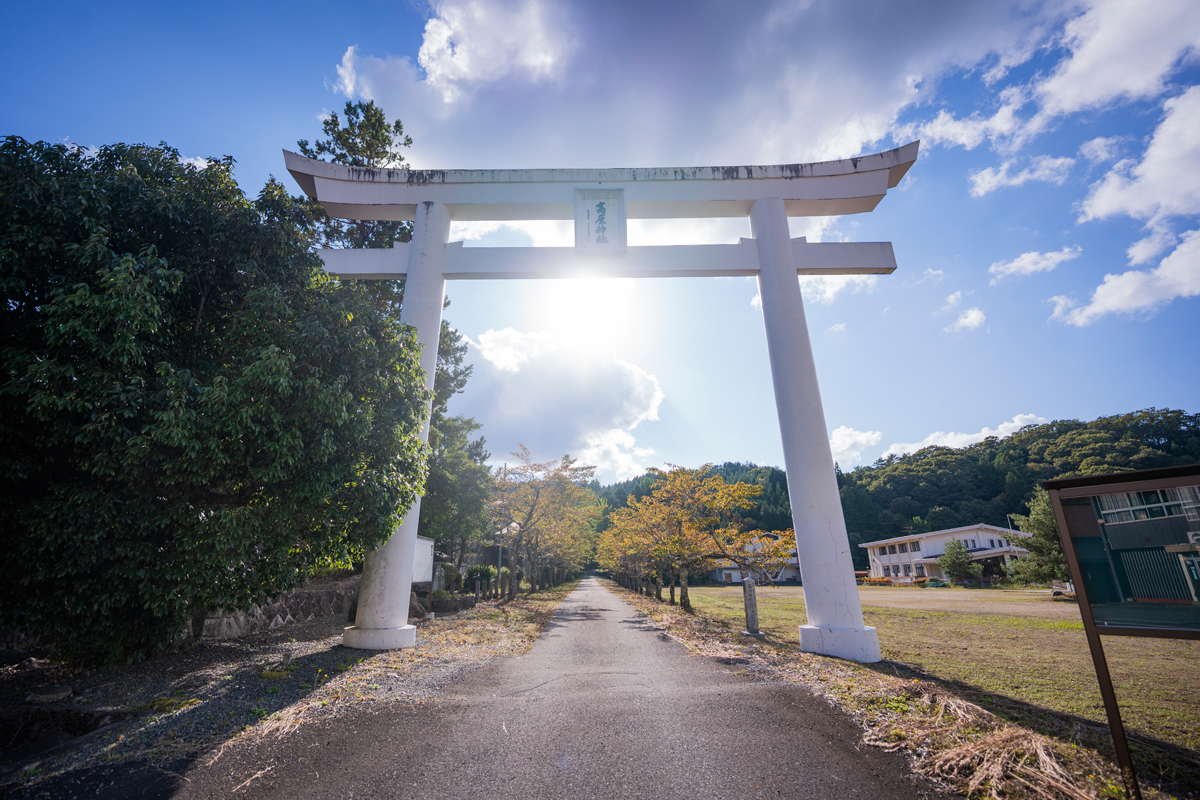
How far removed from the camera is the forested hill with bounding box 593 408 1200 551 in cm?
4456

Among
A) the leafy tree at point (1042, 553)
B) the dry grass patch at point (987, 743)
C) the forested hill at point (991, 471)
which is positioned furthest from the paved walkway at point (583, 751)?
the forested hill at point (991, 471)

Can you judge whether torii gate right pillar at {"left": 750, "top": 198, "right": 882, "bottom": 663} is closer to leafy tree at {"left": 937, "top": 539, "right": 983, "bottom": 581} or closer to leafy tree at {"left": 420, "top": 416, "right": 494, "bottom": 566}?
leafy tree at {"left": 420, "top": 416, "right": 494, "bottom": 566}

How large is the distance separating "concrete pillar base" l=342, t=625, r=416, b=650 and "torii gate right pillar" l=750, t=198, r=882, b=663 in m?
6.25

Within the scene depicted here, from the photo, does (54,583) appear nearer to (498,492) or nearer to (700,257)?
(700,257)

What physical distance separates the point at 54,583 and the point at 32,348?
2402mm

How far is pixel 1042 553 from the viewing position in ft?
61.3

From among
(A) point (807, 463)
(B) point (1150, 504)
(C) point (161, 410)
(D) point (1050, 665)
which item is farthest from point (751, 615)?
(C) point (161, 410)

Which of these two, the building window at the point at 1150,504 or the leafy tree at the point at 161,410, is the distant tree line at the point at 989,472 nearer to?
the leafy tree at the point at 161,410

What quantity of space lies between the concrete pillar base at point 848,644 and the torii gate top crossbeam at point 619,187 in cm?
757

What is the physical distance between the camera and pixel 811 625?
7141 mm

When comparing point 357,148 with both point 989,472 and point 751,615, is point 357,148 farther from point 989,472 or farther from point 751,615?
point 989,472

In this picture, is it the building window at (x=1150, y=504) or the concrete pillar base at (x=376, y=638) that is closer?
the building window at (x=1150, y=504)

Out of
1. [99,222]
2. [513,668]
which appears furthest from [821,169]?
[99,222]

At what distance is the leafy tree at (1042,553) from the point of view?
17812 millimetres
